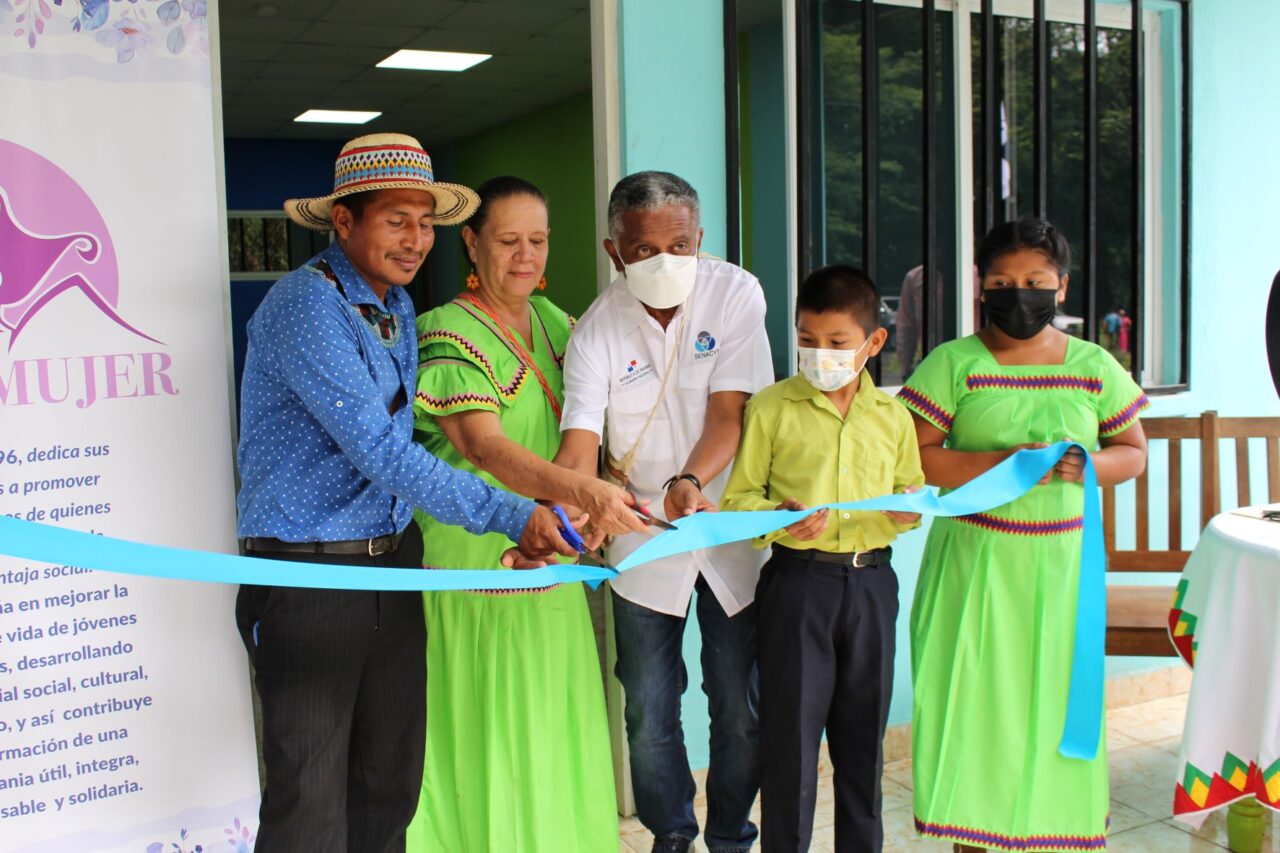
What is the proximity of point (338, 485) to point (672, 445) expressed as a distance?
2.54ft

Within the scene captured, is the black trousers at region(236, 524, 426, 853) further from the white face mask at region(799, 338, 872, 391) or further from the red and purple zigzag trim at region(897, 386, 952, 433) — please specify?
the red and purple zigzag trim at region(897, 386, 952, 433)

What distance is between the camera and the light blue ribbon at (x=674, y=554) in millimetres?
1792

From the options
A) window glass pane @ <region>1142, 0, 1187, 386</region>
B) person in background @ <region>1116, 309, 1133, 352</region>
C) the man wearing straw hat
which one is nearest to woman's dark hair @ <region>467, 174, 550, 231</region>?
the man wearing straw hat

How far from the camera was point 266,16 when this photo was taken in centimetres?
749

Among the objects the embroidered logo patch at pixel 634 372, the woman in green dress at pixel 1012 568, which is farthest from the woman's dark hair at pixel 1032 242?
the embroidered logo patch at pixel 634 372

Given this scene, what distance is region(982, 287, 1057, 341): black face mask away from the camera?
8.73 feet

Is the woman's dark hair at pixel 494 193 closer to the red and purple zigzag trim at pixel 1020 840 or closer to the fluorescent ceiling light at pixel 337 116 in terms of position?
the red and purple zigzag trim at pixel 1020 840

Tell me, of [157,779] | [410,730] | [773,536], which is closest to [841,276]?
[773,536]

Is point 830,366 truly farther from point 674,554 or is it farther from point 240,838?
point 240,838

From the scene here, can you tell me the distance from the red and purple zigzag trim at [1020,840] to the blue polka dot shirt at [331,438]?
54.2 inches

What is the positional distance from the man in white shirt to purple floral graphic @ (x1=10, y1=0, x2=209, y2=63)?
1.01 metres

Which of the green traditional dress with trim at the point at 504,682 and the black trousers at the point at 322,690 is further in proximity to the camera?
the green traditional dress with trim at the point at 504,682

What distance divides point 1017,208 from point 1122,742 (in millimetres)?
2138

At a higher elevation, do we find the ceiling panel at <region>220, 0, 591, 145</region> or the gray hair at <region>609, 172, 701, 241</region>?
the ceiling panel at <region>220, 0, 591, 145</region>
